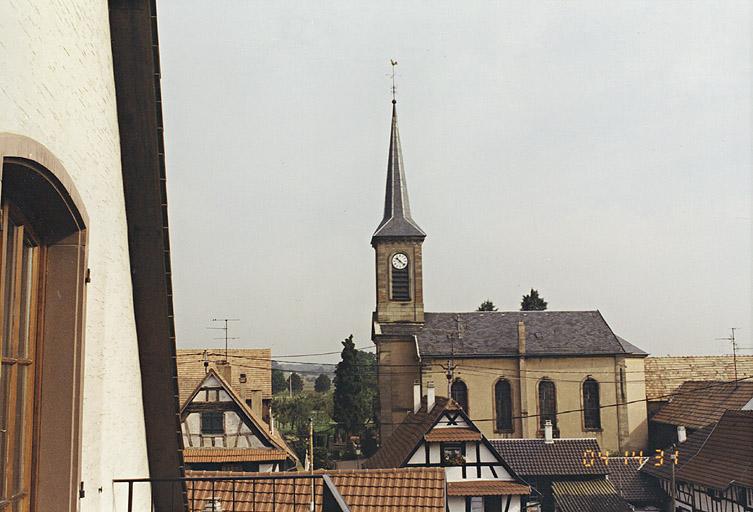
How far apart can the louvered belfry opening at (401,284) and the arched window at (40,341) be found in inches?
1731

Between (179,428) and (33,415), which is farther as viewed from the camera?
(179,428)

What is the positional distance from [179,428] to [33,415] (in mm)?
1959

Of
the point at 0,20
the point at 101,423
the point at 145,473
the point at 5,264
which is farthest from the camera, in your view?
the point at 145,473

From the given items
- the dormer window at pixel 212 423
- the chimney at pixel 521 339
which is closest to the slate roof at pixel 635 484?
the chimney at pixel 521 339

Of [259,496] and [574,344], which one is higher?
[574,344]

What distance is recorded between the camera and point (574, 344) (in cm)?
4666

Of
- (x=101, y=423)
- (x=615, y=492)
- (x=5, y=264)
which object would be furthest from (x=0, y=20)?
(x=615, y=492)

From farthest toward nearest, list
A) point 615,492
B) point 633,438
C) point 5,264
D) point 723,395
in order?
point 633,438 < point 723,395 < point 615,492 < point 5,264

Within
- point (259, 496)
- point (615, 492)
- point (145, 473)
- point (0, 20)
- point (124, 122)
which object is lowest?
point (615, 492)

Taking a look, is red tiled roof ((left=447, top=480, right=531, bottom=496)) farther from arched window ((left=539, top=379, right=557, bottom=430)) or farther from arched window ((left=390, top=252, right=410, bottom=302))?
arched window ((left=390, top=252, right=410, bottom=302))

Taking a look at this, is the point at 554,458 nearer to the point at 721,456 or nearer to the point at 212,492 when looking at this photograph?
the point at 721,456

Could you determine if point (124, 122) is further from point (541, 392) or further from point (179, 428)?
point (541, 392)

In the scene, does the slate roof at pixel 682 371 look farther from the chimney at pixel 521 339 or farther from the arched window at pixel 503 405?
the arched window at pixel 503 405

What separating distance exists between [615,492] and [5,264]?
89.7ft
